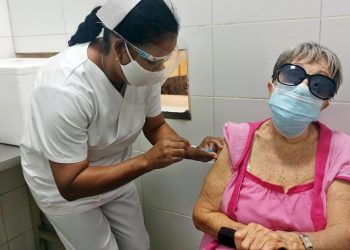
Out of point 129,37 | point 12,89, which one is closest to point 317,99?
point 129,37

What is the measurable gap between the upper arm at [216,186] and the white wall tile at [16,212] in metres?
1.31

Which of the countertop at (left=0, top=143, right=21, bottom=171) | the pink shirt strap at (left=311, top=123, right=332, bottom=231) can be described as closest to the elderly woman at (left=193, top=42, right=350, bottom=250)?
the pink shirt strap at (left=311, top=123, right=332, bottom=231)

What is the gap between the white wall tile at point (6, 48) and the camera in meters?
2.15

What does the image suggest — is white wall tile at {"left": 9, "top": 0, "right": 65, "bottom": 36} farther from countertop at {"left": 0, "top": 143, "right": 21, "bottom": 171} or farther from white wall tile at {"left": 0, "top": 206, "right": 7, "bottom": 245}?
white wall tile at {"left": 0, "top": 206, "right": 7, "bottom": 245}

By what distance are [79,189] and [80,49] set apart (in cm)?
51

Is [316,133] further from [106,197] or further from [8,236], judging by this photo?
[8,236]

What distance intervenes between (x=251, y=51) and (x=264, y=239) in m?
0.79

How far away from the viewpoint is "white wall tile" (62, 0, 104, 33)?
1867 mm

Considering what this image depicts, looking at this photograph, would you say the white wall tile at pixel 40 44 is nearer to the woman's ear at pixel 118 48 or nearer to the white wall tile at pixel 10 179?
the white wall tile at pixel 10 179

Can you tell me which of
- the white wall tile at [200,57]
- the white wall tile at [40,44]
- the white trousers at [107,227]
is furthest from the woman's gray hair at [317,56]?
the white wall tile at [40,44]

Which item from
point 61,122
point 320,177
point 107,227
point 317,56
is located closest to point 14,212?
point 107,227

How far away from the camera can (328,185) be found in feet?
3.94

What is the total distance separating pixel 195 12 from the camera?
1601mm

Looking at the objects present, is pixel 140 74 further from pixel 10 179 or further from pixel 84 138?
pixel 10 179
